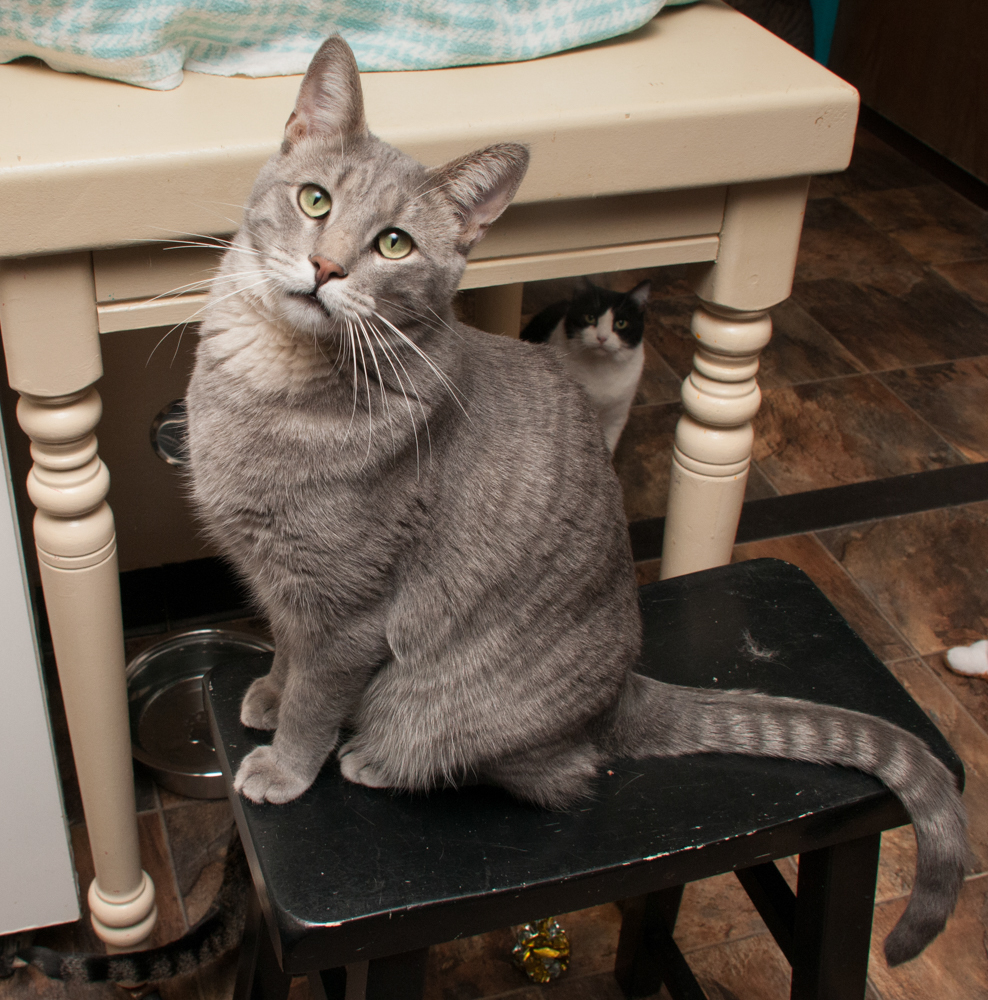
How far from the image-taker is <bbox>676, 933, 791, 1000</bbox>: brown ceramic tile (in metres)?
→ 1.33

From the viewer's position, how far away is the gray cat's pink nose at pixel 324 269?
79cm

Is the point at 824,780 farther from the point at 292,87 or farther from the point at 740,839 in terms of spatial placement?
the point at 292,87

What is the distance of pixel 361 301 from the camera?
2.66 ft

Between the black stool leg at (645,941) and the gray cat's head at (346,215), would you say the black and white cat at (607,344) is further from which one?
the gray cat's head at (346,215)

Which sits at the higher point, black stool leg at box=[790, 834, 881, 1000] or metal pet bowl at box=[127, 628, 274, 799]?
black stool leg at box=[790, 834, 881, 1000]

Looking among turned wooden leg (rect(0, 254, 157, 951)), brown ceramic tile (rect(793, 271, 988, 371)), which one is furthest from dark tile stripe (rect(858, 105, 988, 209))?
turned wooden leg (rect(0, 254, 157, 951))

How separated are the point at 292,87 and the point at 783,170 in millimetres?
446

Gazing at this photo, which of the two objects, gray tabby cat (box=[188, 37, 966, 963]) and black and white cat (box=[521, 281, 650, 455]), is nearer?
gray tabby cat (box=[188, 37, 966, 963])

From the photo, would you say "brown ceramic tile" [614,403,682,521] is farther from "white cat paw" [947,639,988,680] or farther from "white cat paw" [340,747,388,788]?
"white cat paw" [340,747,388,788]

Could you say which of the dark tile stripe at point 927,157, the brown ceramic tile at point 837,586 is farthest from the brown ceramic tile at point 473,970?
the dark tile stripe at point 927,157

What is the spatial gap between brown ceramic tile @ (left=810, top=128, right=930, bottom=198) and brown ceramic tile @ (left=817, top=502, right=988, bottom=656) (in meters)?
1.51

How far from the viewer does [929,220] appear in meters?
3.14

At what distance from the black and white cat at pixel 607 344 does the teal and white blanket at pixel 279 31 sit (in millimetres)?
965

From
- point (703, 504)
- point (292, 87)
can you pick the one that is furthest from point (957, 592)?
point (292, 87)
